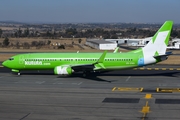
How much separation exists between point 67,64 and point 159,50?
13684mm

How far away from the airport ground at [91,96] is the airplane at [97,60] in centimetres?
151

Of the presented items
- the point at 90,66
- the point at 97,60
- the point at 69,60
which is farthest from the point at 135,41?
the point at 90,66

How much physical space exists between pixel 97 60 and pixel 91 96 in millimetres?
15509

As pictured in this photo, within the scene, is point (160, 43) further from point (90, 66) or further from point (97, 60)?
point (90, 66)

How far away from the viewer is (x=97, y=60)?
53656mm

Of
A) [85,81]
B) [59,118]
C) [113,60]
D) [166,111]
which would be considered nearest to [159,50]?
[113,60]

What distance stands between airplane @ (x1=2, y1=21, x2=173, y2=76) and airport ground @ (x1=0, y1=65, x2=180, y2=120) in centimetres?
151

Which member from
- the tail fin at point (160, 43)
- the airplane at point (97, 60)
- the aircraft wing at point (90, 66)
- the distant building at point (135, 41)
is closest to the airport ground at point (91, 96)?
the aircraft wing at point (90, 66)

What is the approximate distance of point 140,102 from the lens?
117 ft

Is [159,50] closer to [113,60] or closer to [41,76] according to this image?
[113,60]

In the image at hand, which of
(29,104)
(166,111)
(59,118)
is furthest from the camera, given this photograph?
(29,104)

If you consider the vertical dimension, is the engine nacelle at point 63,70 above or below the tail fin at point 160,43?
below

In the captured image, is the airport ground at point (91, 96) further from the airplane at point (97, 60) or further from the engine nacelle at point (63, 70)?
the airplane at point (97, 60)

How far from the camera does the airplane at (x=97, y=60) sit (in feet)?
171
